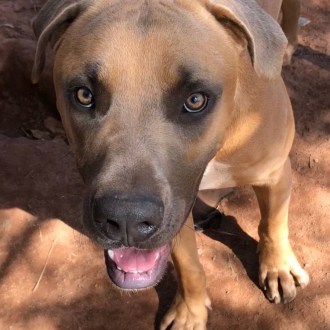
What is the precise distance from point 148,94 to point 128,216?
0.43m

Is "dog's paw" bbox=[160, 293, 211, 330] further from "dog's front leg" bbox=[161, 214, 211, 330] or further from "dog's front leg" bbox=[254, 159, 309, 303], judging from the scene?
"dog's front leg" bbox=[254, 159, 309, 303]

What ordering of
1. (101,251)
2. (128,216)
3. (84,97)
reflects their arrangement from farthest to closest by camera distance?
(101,251) → (84,97) → (128,216)

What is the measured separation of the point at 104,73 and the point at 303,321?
6.01 ft

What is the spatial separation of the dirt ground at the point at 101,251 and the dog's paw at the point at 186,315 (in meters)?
0.07

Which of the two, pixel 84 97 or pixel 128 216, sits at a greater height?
pixel 84 97

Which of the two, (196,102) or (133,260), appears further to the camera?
(133,260)

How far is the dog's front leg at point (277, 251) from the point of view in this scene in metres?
3.30

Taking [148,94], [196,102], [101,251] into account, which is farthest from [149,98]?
[101,251]

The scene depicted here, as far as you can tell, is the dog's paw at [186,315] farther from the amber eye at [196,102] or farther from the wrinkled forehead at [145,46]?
the wrinkled forehead at [145,46]

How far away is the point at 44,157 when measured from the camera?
4.13 meters

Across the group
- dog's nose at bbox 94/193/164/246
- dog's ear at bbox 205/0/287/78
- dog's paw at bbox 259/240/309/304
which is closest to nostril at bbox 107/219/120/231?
dog's nose at bbox 94/193/164/246

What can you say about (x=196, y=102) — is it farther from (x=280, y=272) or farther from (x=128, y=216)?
(x=280, y=272)

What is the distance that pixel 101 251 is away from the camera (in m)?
3.73

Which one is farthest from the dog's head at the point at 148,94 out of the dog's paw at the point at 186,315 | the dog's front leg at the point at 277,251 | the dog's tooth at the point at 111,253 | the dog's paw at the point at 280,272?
the dog's paw at the point at 280,272
